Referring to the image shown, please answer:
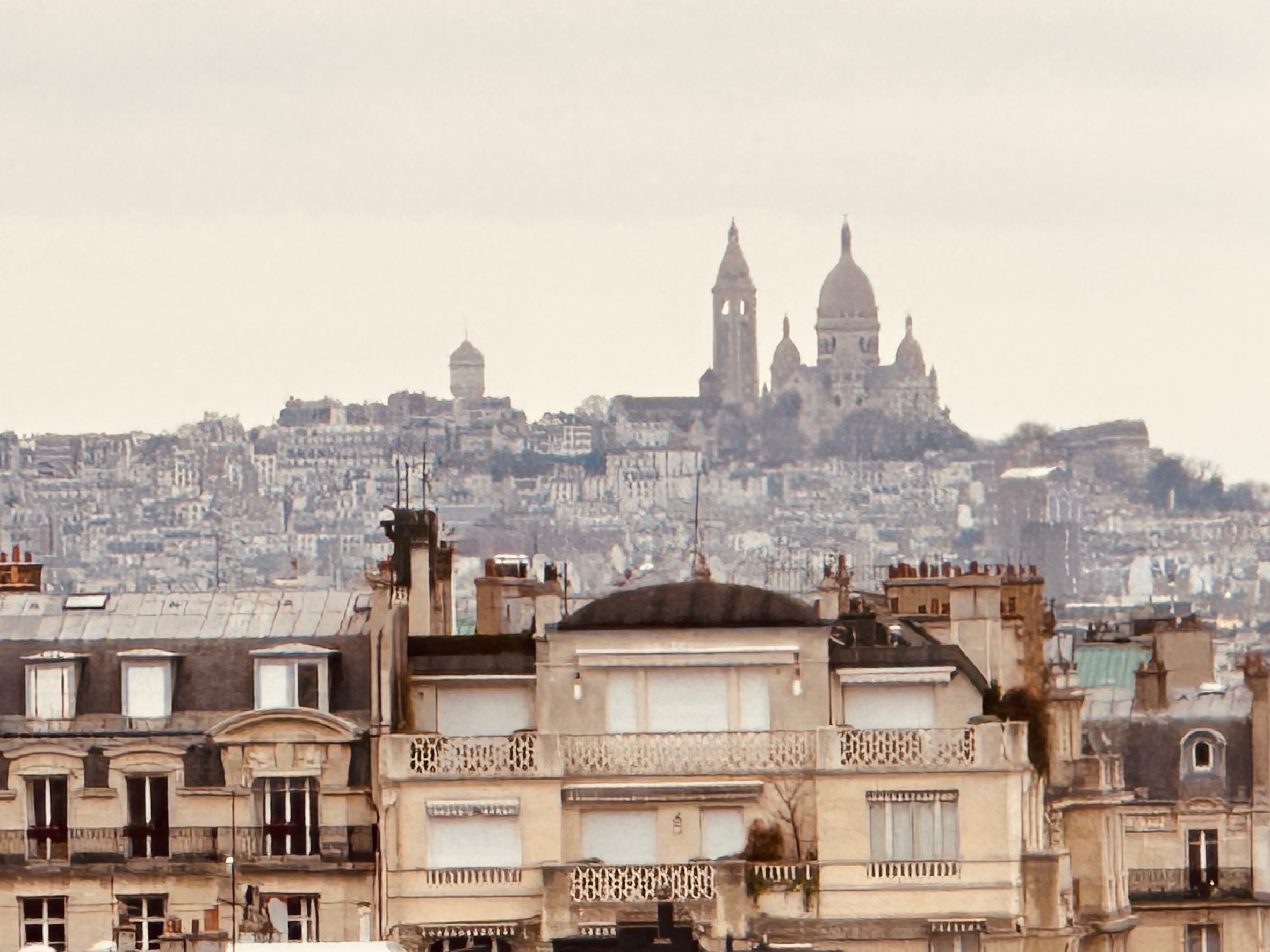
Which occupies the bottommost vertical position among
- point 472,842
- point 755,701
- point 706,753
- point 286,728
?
point 472,842

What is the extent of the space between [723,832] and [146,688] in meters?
3.91

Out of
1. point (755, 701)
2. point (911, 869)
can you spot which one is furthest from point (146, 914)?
point (911, 869)

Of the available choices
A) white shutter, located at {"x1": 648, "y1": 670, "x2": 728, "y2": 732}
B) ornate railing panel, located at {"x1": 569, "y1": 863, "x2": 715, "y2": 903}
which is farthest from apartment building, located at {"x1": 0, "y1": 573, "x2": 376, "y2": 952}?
white shutter, located at {"x1": 648, "y1": 670, "x2": 728, "y2": 732}

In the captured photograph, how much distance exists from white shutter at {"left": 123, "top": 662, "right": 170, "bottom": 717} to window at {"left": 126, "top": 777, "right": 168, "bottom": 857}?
523 millimetres

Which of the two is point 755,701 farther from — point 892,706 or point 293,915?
point 293,915

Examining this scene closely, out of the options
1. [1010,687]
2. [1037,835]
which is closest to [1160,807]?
[1010,687]

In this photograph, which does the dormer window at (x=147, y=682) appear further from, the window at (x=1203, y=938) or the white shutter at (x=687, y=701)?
the window at (x=1203, y=938)

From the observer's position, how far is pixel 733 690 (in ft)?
91.9

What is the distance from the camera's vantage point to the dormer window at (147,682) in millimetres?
28984

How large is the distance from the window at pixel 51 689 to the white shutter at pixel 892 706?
491 cm

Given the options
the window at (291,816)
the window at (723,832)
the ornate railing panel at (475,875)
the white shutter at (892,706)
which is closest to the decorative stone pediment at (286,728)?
the window at (291,816)

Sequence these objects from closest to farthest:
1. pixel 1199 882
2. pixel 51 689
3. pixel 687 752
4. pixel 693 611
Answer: pixel 687 752 < pixel 693 611 < pixel 51 689 < pixel 1199 882

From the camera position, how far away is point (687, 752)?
2784cm

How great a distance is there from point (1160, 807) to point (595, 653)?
6.54 m
